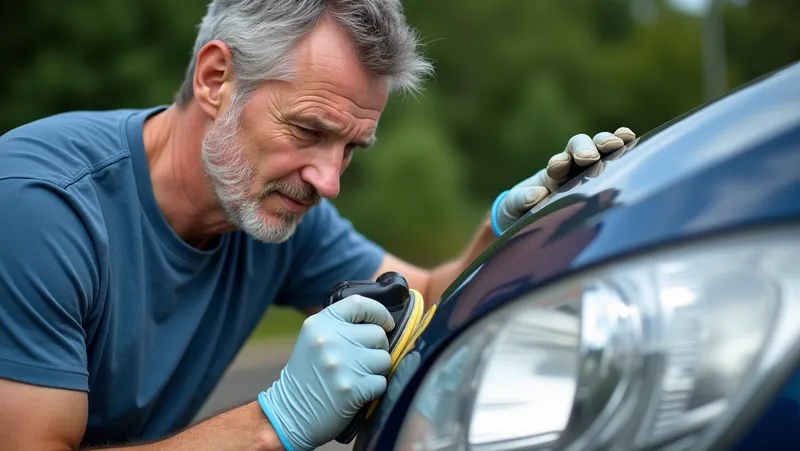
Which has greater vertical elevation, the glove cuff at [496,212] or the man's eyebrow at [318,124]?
the man's eyebrow at [318,124]

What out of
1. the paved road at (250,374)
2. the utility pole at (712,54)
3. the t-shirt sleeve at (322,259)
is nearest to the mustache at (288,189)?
the t-shirt sleeve at (322,259)

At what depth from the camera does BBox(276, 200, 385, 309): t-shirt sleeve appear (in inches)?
99.1

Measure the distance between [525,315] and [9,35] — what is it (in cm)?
1202

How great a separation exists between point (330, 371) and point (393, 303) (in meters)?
0.16

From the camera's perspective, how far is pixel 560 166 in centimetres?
180

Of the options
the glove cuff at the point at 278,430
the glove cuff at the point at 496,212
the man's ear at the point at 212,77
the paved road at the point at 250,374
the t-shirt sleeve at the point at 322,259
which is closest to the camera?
the glove cuff at the point at 278,430

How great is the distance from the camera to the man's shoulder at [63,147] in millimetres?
1816

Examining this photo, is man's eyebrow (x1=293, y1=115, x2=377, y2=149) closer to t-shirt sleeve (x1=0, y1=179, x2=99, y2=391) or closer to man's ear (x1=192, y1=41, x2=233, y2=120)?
man's ear (x1=192, y1=41, x2=233, y2=120)

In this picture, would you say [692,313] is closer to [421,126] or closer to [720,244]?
[720,244]

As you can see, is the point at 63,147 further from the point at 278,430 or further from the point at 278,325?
the point at 278,325

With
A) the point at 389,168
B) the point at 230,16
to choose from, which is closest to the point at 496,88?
the point at 389,168

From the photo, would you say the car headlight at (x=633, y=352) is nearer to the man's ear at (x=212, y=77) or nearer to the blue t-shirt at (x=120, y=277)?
the blue t-shirt at (x=120, y=277)

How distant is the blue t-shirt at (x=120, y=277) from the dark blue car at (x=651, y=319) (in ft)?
2.61

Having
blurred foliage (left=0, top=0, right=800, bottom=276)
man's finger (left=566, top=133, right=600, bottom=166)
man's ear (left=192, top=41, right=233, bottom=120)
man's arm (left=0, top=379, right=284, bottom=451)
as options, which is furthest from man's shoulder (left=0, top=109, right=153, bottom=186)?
blurred foliage (left=0, top=0, right=800, bottom=276)
